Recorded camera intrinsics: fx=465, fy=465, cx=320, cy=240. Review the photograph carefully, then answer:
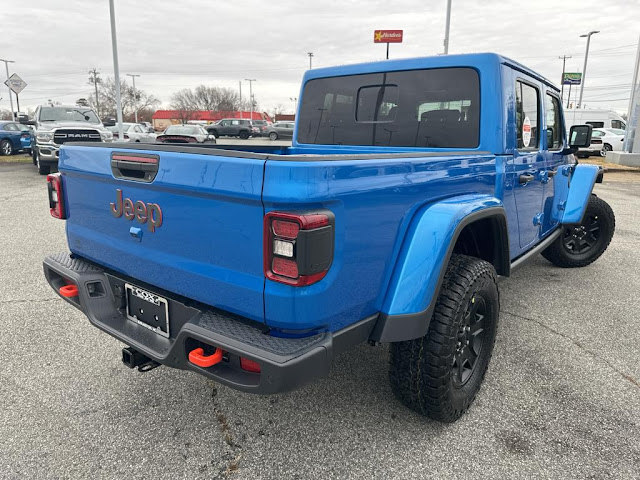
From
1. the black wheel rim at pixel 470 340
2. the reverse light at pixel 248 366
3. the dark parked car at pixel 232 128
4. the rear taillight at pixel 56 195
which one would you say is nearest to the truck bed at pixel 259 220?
the reverse light at pixel 248 366

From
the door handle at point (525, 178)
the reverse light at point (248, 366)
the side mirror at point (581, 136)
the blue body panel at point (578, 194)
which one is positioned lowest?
the reverse light at point (248, 366)

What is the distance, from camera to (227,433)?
2400 millimetres

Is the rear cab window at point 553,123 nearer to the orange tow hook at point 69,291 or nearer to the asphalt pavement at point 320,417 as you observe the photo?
the asphalt pavement at point 320,417

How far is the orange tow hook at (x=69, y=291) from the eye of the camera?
100 inches

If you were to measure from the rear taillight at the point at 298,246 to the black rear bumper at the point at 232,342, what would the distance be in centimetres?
26

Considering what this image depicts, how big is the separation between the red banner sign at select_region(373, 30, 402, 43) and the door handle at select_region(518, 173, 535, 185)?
27.5 m

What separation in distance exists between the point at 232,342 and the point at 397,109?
2.23 metres

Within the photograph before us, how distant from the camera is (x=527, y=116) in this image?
3.41 m

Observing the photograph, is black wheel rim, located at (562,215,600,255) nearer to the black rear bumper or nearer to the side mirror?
the side mirror

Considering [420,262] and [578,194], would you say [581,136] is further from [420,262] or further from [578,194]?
[420,262]

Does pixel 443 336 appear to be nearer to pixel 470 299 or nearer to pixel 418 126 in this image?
pixel 470 299

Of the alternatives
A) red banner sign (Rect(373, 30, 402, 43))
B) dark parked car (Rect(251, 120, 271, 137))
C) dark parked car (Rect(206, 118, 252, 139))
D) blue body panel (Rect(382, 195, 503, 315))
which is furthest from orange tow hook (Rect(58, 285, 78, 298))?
dark parked car (Rect(251, 120, 271, 137))

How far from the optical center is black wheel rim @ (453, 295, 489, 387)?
2451 mm

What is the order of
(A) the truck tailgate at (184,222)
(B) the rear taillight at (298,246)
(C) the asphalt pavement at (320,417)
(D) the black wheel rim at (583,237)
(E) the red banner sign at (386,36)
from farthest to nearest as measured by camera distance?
1. (E) the red banner sign at (386,36)
2. (D) the black wheel rim at (583,237)
3. (C) the asphalt pavement at (320,417)
4. (A) the truck tailgate at (184,222)
5. (B) the rear taillight at (298,246)
